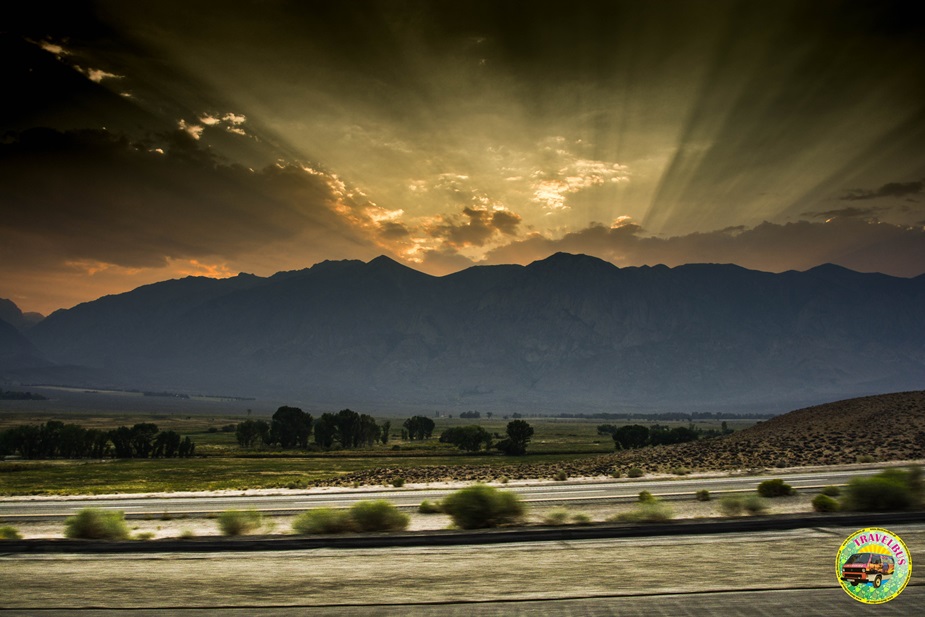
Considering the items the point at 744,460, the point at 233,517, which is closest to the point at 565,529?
the point at 233,517

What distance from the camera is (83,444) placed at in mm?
110312

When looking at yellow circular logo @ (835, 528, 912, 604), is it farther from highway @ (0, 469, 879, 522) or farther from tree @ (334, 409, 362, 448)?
tree @ (334, 409, 362, 448)

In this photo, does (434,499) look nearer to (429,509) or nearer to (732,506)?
(429,509)

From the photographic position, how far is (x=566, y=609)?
23.0 feet

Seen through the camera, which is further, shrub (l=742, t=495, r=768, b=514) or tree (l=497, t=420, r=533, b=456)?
tree (l=497, t=420, r=533, b=456)

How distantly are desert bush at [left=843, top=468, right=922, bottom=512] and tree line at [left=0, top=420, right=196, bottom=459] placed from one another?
11722 centimetres

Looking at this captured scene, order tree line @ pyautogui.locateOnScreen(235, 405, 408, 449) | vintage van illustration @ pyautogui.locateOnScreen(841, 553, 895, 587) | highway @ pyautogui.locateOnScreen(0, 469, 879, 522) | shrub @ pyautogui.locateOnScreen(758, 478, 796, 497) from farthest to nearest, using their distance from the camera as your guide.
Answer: tree line @ pyautogui.locateOnScreen(235, 405, 408, 449) < highway @ pyautogui.locateOnScreen(0, 469, 879, 522) < shrub @ pyautogui.locateOnScreen(758, 478, 796, 497) < vintage van illustration @ pyautogui.locateOnScreen(841, 553, 895, 587)

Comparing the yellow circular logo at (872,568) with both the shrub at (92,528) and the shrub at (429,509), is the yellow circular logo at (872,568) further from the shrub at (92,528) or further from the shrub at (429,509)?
the shrub at (429,509)

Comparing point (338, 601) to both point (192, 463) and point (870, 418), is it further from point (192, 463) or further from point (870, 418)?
point (192, 463)

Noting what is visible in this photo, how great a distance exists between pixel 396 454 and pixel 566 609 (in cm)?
10493

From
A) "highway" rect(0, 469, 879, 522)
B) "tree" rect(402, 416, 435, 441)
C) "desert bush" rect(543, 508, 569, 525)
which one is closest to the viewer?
"desert bush" rect(543, 508, 569, 525)

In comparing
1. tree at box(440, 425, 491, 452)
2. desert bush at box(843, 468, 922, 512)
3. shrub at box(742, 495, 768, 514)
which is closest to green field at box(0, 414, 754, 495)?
tree at box(440, 425, 491, 452)

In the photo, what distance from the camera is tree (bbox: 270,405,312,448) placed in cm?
13412

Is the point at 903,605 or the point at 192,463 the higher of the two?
the point at 903,605
